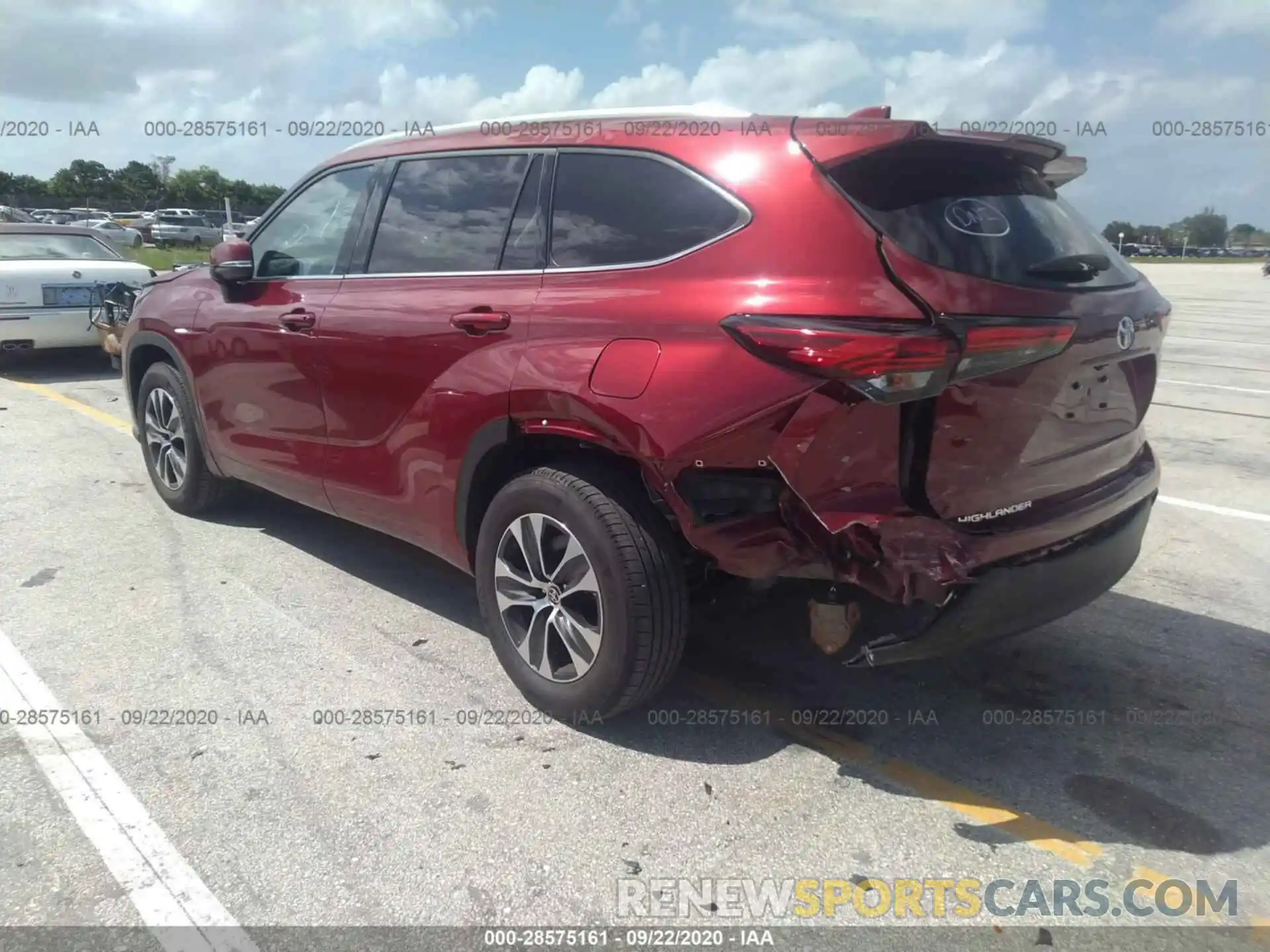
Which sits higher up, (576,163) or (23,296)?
(576,163)

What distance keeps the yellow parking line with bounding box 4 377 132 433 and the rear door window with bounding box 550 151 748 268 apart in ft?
18.2

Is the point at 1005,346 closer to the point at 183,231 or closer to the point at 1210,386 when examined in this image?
the point at 1210,386

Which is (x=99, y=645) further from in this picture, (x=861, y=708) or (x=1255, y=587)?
(x=1255, y=587)

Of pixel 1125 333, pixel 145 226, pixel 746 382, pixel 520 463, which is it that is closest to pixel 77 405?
pixel 520 463

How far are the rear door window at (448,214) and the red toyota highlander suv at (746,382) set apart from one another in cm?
1

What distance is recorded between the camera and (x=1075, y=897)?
2.50 metres

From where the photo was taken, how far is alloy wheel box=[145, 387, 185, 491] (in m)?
5.29

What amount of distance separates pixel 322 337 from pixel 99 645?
149 cm

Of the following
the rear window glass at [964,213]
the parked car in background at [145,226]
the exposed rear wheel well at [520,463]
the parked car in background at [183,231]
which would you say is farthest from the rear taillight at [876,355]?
the parked car in background at [145,226]

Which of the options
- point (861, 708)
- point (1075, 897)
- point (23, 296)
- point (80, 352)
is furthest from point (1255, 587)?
point (80, 352)

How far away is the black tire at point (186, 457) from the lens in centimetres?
513

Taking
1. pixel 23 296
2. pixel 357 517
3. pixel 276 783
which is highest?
pixel 23 296

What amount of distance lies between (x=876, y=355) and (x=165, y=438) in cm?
433

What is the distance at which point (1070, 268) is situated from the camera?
9.35 feet
